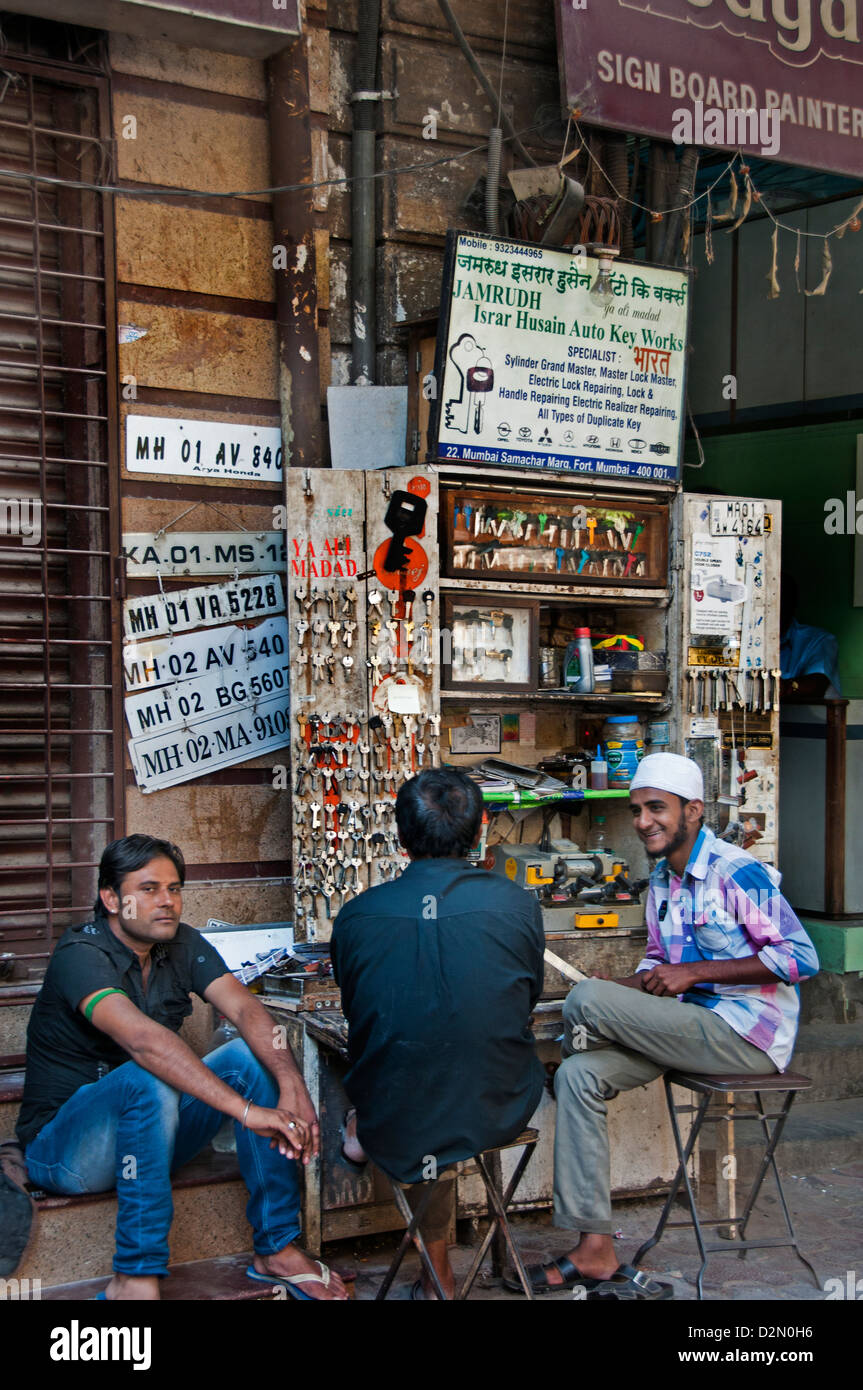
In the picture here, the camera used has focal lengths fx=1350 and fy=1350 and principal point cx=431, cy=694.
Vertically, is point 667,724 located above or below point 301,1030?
above

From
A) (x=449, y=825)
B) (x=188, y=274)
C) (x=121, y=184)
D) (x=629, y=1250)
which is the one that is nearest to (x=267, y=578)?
(x=188, y=274)

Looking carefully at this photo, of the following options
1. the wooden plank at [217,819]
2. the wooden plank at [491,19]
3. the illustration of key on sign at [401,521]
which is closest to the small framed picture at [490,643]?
the illustration of key on sign at [401,521]

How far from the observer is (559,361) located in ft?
17.0

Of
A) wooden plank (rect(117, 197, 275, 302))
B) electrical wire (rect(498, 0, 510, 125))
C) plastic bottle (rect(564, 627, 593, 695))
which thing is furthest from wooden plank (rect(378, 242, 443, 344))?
plastic bottle (rect(564, 627, 593, 695))

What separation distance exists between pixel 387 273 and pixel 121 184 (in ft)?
3.57

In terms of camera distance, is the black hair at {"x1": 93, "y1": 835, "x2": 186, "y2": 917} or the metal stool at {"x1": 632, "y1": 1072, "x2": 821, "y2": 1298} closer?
the black hair at {"x1": 93, "y1": 835, "x2": 186, "y2": 917}

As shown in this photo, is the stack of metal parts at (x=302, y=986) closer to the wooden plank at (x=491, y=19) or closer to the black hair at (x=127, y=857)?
the black hair at (x=127, y=857)

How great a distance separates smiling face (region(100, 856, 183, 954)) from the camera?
3.68 metres

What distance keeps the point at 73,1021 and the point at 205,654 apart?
1798 mm

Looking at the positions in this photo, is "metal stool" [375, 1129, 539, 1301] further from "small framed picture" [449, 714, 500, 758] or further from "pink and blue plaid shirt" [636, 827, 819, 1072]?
"small framed picture" [449, 714, 500, 758]

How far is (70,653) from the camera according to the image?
500cm

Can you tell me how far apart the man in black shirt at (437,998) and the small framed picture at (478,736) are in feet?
6.70

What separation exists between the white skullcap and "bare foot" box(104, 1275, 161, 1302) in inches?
76.3
